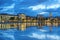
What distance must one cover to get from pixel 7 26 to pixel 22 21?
3.77 ft

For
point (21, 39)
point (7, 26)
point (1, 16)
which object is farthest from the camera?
point (7, 26)

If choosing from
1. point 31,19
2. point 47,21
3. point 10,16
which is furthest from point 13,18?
point 47,21

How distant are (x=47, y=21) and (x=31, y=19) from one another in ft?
1.65

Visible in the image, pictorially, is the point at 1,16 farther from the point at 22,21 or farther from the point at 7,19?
the point at 22,21

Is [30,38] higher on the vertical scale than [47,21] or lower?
lower

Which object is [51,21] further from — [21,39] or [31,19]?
[21,39]

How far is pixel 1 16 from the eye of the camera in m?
4.93

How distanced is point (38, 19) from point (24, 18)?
17.0 inches

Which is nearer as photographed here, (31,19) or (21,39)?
(21,39)

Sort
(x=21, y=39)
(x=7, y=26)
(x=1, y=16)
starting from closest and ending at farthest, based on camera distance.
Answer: (x=21, y=39) → (x=1, y=16) → (x=7, y=26)

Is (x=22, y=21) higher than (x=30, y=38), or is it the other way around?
(x=22, y=21)

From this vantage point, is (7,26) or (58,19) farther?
(7,26)

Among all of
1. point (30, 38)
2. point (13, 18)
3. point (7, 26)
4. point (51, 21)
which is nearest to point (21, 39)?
point (30, 38)

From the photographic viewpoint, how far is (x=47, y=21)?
520 cm
